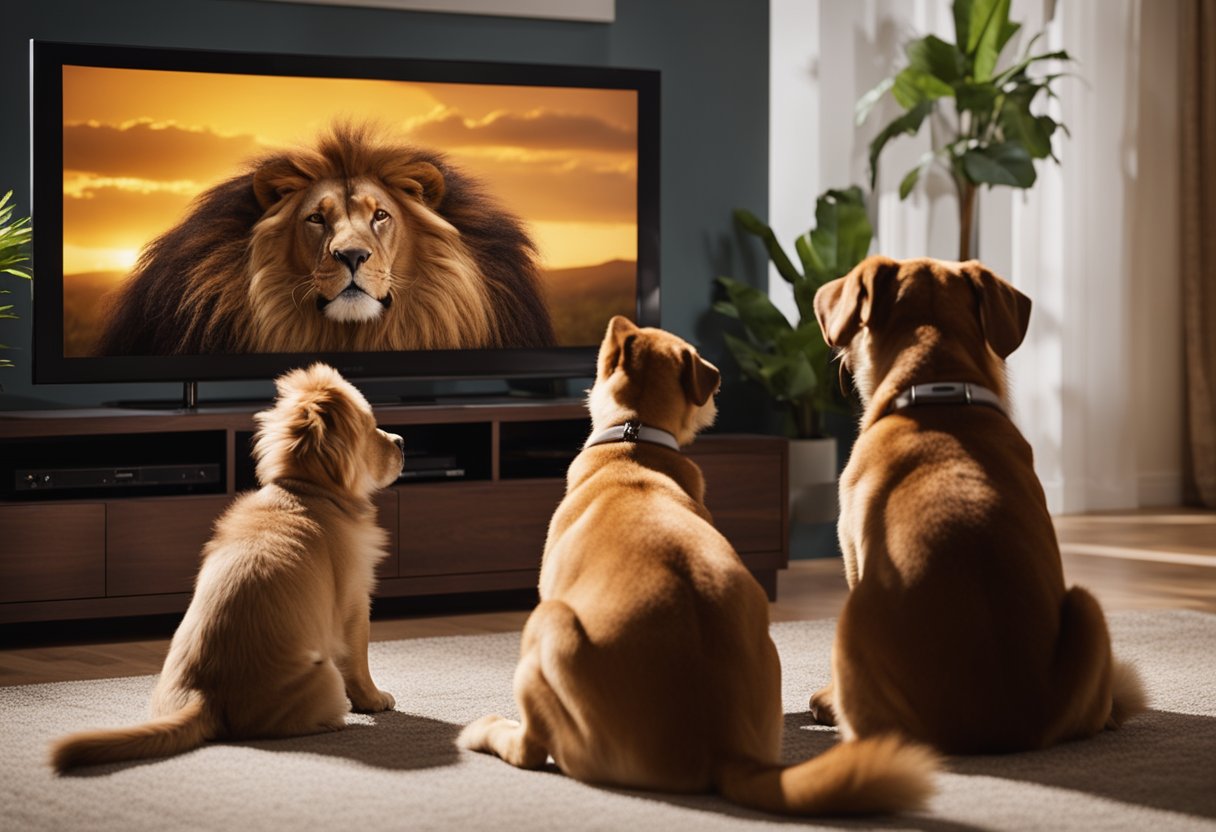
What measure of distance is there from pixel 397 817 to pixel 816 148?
4548 millimetres

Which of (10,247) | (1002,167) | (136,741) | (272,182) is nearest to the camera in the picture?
(136,741)

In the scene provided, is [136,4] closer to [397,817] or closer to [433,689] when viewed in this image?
[433,689]

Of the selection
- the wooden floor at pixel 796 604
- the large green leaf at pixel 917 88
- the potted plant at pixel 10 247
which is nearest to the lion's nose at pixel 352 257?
the potted plant at pixel 10 247

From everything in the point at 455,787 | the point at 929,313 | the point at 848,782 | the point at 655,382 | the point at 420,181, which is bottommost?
the point at 455,787

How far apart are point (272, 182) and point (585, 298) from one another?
3.48 feet

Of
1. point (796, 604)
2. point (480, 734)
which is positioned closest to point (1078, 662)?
point (480, 734)

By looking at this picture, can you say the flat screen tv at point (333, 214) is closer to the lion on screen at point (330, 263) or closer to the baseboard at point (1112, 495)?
the lion on screen at point (330, 263)

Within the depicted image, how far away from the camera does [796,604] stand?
506cm

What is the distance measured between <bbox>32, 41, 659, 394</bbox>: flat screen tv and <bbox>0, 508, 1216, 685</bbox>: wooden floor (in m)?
0.74

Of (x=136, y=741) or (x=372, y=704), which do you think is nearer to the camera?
(x=136, y=741)

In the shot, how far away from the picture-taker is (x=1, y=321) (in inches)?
189

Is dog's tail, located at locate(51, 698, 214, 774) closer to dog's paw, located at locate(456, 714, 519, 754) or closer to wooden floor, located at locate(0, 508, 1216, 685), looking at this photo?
dog's paw, located at locate(456, 714, 519, 754)

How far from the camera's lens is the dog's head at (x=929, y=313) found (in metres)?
2.90

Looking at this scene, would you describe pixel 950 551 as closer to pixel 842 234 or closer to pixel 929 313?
pixel 929 313
